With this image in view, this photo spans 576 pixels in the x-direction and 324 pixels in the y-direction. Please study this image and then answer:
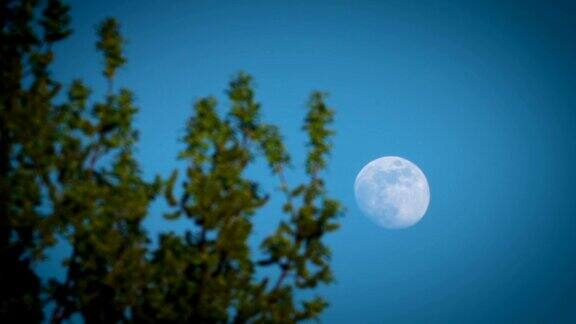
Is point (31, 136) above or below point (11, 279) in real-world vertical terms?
above

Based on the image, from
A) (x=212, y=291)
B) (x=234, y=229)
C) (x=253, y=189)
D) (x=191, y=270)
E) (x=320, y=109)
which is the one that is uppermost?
(x=320, y=109)

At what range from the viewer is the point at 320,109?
12602mm

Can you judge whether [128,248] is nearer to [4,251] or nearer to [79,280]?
[79,280]

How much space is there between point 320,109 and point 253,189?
4.29 m

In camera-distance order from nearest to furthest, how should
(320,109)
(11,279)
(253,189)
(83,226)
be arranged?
(83,226) < (11,279) < (253,189) < (320,109)

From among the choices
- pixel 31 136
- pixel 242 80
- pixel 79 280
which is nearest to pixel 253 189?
pixel 242 80

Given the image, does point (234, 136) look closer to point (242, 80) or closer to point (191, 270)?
point (242, 80)

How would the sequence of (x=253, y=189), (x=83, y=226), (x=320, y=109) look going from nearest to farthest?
(x=83, y=226) → (x=253, y=189) → (x=320, y=109)

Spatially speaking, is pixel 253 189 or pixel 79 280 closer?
pixel 79 280

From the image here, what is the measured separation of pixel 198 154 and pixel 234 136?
1.53m

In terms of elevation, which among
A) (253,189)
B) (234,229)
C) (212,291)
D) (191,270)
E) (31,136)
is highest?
(31,136)

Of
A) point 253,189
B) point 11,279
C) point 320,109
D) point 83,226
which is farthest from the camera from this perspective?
point 320,109

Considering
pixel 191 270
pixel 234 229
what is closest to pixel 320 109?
pixel 234 229

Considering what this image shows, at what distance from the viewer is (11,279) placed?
9.66 m
